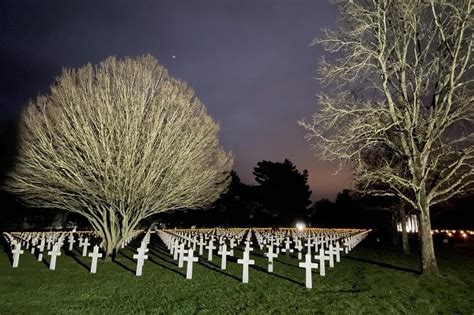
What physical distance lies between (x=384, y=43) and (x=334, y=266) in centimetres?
921

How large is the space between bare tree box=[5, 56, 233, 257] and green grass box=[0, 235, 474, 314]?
3875 mm

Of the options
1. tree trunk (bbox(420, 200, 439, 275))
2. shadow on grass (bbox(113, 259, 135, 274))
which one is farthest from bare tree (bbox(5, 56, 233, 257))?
tree trunk (bbox(420, 200, 439, 275))

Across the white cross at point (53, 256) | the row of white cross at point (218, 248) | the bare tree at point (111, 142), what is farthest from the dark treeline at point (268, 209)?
the white cross at point (53, 256)

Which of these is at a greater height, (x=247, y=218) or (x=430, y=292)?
(x=247, y=218)

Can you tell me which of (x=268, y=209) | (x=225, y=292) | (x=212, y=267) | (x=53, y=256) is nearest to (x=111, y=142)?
(x=53, y=256)

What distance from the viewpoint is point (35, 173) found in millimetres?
14984

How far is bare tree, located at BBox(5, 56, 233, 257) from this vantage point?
14688 mm

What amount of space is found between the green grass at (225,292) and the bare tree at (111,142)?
3875 millimetres

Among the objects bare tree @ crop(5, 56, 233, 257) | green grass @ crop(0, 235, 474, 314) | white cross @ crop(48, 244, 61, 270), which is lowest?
green grass @ crop(0, 235, 474, 314)

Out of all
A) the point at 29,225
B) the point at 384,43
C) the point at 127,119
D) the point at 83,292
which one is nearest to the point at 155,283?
the point at 83,292

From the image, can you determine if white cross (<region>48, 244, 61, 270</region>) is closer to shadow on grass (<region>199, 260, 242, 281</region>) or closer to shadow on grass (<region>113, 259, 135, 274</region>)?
shadow on grass (<region>113, 259, 135, 274</region>)

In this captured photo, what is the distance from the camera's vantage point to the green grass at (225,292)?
279 inches

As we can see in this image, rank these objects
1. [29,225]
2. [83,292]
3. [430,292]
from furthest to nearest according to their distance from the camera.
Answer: [29,225] < [430,292] < [83,292]

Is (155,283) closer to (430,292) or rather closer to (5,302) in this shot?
(5,302)
